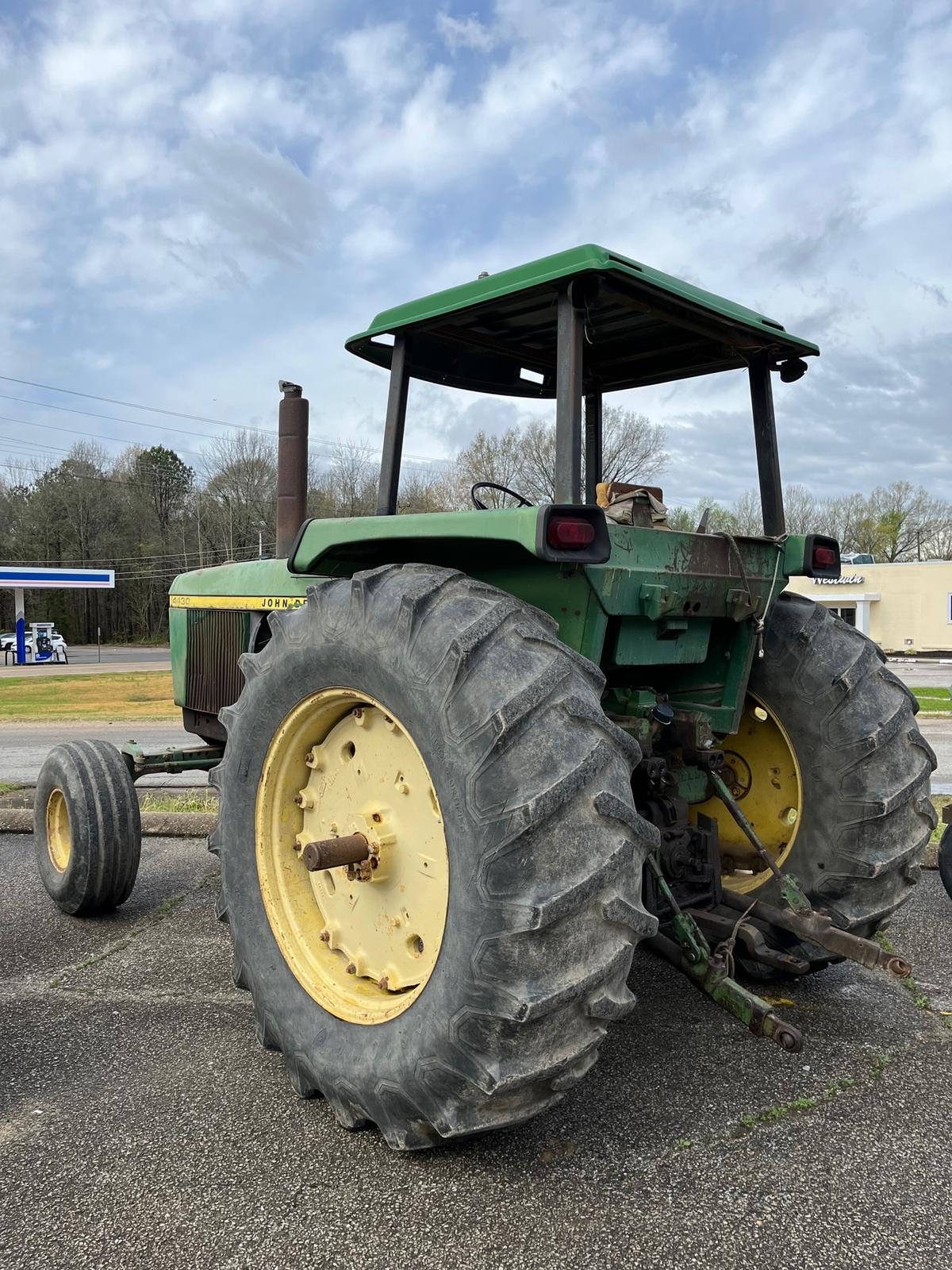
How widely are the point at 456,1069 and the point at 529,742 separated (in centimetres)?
72

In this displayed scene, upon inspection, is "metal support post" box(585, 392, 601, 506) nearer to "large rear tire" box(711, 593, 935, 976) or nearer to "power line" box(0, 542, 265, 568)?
"large rear tire" box(711, 593, 935, 976)

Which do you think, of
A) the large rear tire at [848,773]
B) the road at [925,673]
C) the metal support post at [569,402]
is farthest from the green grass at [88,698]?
the road at [925,673]

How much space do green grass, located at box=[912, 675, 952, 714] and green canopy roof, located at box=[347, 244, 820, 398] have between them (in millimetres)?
9905

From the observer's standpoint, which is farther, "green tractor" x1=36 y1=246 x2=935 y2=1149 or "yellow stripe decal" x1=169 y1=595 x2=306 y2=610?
"yellow stripe decal" x1=169 y1=595 x2=306 y2=610

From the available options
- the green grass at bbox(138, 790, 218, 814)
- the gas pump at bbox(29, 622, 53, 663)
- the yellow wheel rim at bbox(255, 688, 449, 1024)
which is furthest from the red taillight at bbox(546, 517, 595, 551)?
the gas pump at bbox(29, 622, 53, 663)

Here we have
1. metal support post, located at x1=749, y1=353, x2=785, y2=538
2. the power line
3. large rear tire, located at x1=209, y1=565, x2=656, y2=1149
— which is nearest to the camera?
large rear tire, located at x1=209, y1=565, x2=656, y2=1149

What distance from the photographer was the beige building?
3684 cm

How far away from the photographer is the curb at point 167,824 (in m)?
5.78

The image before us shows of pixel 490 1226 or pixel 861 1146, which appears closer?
pixel 490 1226

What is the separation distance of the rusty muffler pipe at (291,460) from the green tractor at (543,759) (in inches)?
26.8

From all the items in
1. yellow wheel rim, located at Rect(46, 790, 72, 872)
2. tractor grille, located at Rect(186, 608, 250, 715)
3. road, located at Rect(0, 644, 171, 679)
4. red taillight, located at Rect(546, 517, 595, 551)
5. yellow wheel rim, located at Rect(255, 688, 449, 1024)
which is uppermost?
red taillight, located at Rect(546, 517, 595, 551)

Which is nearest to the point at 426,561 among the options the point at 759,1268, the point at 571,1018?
the point at 571,1018

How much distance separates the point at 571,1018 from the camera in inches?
78.1

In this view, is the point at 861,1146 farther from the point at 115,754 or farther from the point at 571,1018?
the point at 115,754
